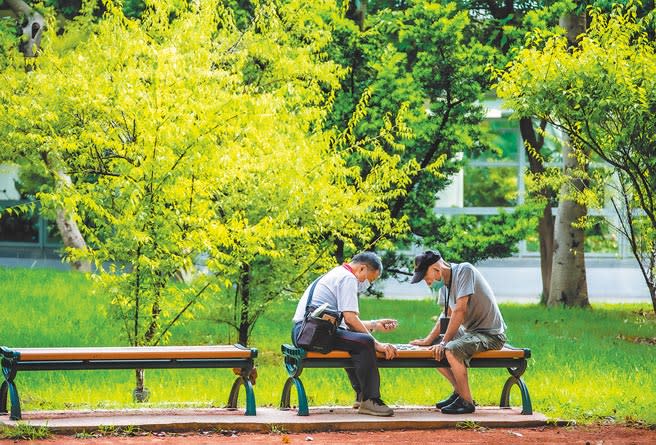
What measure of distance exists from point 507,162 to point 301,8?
69.1 feet

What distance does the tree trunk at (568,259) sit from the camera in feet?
84.3

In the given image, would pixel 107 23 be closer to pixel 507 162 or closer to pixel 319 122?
pixel 319 122

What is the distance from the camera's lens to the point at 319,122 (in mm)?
16812

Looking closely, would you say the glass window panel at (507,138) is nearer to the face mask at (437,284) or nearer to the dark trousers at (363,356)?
the face mask at (437,284)

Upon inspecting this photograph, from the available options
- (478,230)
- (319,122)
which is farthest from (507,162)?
(319,122)

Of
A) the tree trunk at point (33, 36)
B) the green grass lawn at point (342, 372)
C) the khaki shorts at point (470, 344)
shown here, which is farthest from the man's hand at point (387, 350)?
the tree trunk at point (33, 36)

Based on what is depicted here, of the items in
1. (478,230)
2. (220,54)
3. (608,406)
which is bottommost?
(608,406)

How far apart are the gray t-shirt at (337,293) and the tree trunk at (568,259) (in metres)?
15.5

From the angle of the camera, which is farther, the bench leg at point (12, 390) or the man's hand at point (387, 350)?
the man's hand at point (387, 350)

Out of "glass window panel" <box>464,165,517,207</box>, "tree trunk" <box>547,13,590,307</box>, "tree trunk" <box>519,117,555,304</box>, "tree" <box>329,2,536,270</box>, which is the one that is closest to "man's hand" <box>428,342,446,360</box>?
"tree" <box>329,2,536,270</box>

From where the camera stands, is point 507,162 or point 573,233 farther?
→ point 507,162

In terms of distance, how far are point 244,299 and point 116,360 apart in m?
5.81

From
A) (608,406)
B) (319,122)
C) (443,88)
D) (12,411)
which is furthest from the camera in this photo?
(443,88)

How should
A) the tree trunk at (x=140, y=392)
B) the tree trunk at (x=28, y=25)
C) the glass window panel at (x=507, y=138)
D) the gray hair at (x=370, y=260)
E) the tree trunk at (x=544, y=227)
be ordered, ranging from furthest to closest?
the glass window panel at (x=507, y=138) → the tree trunk at (x=544, y=227) → the tree trunk at (x=28, y=25) → the tree trunk at (x=140, y=392) → the gray hair at (x=370, y=260)
